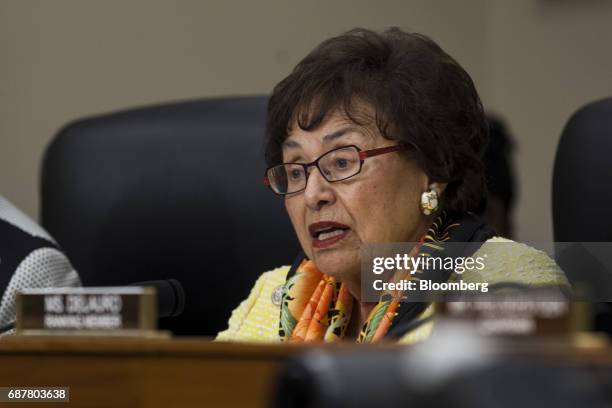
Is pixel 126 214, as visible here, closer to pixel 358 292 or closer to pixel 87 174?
pixel 87 174

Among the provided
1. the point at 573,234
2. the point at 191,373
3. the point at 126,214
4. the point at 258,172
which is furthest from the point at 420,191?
the point at 191,373

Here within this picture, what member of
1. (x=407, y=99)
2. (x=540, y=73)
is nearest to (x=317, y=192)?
(x=407, y=99)

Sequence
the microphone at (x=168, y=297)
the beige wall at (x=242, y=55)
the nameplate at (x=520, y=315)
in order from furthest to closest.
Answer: the beige wall at (x=242, y=55) → the microphone at (x=168, y=297) → the nameplate at (x=520, y=315)

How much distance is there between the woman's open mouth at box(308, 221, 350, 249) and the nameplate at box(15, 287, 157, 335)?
0.77m

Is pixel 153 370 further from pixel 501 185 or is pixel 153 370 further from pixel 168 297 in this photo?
pixel 501 185

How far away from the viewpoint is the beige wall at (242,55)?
3385 millimetres

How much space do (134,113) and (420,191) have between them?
912mm

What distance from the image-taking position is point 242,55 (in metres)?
3.54

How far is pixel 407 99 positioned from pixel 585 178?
0.39 meters

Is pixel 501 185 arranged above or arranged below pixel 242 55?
below

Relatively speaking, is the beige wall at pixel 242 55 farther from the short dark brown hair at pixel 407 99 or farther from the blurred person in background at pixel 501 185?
the short dark brown hair at pixel 407 99

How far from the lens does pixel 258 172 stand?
247 centimetres

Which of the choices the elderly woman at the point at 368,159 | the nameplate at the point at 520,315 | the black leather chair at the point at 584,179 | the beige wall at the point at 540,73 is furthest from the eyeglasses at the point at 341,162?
the beige wall at the point at 540,73

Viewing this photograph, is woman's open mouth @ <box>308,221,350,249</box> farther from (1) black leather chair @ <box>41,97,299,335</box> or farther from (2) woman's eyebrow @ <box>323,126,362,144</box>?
(1) black leather chair @ <box>41,97,299,335</box>
